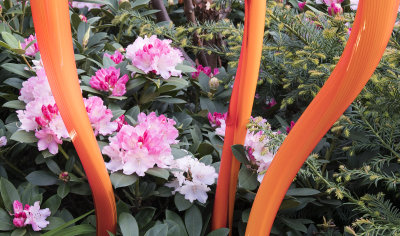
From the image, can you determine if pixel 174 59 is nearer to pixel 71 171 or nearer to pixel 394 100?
pixel 71 171

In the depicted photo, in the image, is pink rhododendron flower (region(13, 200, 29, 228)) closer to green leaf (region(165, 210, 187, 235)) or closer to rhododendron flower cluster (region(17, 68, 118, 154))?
rhododendron flower cluster (region(17, 68, 118, 154))

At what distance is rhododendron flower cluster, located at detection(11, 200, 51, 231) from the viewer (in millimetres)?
1056

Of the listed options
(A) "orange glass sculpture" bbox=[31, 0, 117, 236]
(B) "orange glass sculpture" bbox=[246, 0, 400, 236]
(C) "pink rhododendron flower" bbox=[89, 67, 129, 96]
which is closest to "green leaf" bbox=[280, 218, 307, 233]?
(B) "orange glass sculpture" bbox=[246, 0, 400, 236]

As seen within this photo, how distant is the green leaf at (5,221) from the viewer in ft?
3.44

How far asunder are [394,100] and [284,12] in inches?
17.5

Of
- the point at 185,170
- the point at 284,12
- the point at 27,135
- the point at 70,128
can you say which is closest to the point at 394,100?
the point at 284,12

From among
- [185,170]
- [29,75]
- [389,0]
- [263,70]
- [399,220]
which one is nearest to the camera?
[389,0]

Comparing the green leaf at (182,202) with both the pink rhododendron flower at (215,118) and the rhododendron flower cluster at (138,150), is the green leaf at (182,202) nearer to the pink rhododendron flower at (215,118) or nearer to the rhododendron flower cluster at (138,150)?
the rhododendron flower cluster at (138,150)

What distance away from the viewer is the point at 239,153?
3.60 feet

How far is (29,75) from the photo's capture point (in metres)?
1.37

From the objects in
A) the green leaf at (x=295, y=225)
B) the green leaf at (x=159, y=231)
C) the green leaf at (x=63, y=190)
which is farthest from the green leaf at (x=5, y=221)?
the green leaf at (x=295, y=225)

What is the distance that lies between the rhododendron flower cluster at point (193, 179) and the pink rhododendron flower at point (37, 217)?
311 millimetres

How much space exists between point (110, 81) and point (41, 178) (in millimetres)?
334

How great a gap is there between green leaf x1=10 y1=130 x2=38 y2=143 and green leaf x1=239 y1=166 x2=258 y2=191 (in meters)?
0.53
